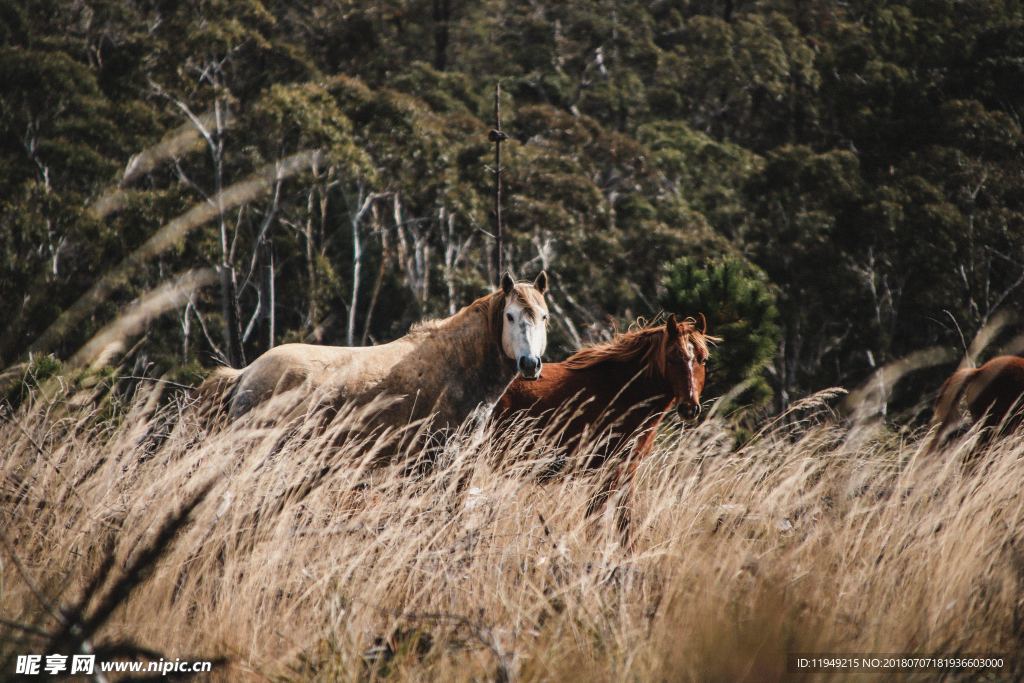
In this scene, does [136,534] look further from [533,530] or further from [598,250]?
[598,250]

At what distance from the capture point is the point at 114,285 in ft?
74.5

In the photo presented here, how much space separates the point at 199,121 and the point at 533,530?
934 inches

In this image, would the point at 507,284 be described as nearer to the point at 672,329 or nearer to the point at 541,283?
the point at 541,283

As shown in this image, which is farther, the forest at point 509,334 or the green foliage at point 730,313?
the green foliage at point 730,313

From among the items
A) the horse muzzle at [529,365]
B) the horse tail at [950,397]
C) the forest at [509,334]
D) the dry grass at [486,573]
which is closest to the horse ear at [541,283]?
the forest at [509,334]

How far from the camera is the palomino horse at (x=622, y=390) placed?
19.7 ft

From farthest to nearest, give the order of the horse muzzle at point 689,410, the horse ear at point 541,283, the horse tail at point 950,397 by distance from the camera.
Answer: the horse ear at point 541,283 → the horse tail at point 950,397 → the horse muzzle at point 689,410

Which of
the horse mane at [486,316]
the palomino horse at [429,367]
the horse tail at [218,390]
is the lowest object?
the horse tail at [218,390]

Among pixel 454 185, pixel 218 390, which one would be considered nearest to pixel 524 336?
pixel 218 390

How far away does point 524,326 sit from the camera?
6.04 m

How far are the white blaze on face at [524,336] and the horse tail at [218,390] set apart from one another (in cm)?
180

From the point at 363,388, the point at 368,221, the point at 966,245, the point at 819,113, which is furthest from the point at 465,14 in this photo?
the point at 363,388

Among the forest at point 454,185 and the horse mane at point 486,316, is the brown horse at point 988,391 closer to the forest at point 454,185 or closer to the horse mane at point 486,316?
the horse mane at point 486,316

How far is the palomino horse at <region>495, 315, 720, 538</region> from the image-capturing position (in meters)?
6.02
